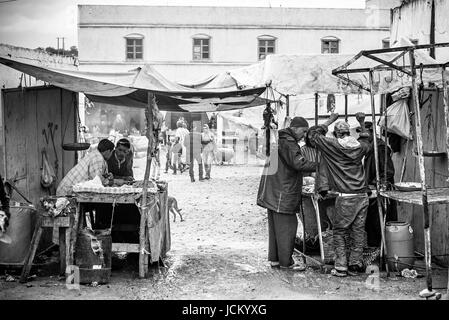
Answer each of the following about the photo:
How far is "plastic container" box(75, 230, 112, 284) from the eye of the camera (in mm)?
7086

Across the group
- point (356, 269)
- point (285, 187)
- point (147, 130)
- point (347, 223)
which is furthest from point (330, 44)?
point (147, 130)

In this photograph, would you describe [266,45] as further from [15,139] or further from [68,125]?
[15,139]

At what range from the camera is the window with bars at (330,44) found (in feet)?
116

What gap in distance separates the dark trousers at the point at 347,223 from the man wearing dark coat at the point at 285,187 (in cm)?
57

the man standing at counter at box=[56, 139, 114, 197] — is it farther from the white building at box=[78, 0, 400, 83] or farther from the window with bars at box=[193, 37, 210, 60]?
the window with bars at box=[193, 37, 210, 60]

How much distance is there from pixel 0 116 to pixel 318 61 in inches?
193

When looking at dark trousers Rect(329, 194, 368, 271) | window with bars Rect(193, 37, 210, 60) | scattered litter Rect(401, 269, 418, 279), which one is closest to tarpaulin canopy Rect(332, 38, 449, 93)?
dark trousers Rect(329, 194, 368, 271)

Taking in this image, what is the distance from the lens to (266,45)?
35.1 meters

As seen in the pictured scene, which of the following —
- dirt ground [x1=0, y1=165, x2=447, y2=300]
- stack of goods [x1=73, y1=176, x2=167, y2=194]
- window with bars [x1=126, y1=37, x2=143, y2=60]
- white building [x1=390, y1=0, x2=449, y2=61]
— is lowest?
dirt ground [x1=0, y1=165, x2=447, y2=300]

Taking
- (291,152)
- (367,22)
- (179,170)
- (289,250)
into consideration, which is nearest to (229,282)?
(289,250)

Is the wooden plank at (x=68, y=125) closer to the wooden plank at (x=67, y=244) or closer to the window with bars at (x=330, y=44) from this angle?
the wooden plank at (x=67, y=244)

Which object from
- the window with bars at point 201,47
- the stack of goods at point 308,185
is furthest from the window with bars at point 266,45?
the stack of goods at point 308,185

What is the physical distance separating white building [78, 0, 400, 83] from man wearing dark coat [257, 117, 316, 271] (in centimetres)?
2765

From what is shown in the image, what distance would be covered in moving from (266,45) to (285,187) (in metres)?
28.4
